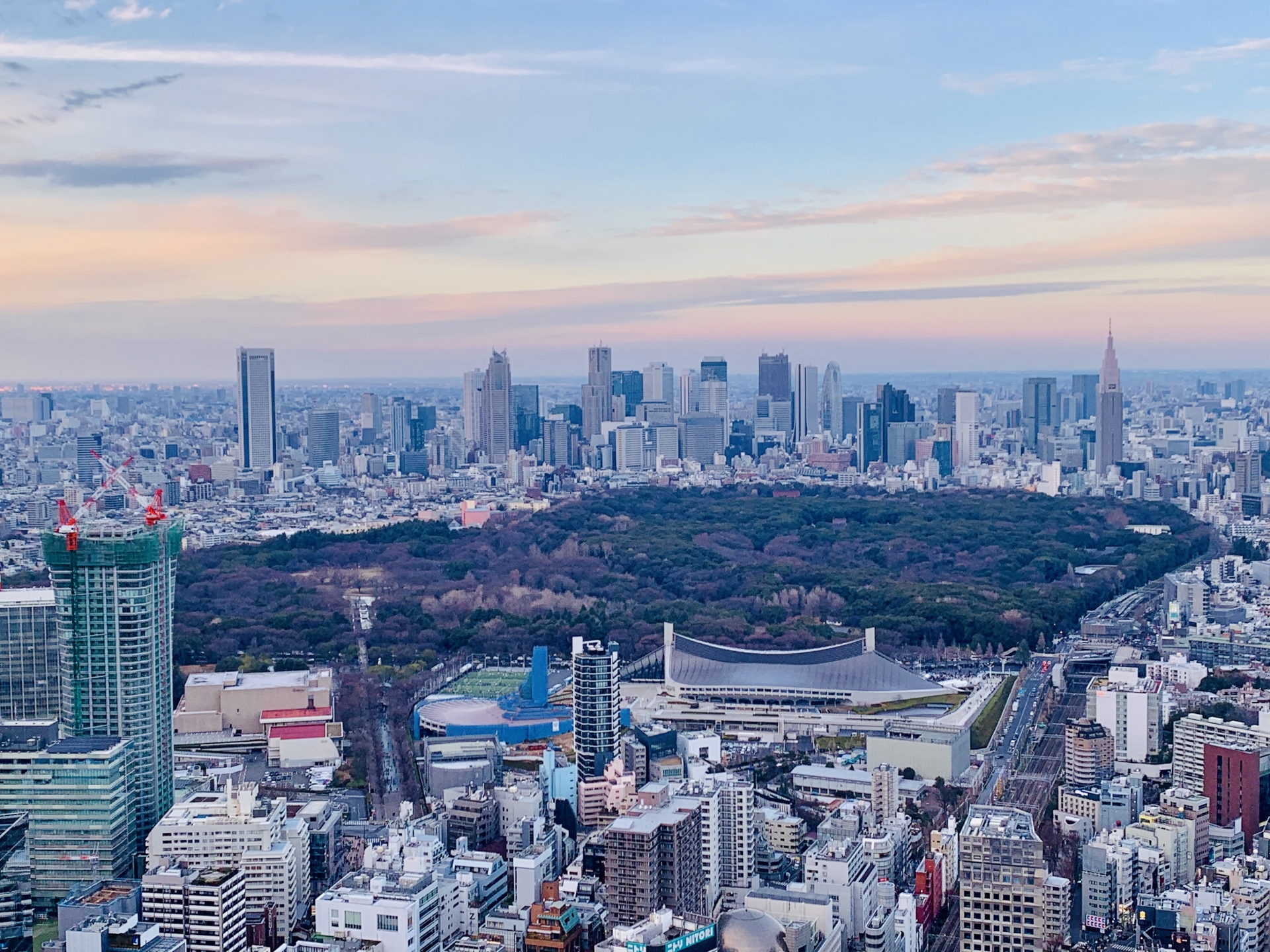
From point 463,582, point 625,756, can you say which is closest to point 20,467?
point 463,582

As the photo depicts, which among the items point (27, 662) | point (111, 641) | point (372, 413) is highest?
Answer: point (372, 413)

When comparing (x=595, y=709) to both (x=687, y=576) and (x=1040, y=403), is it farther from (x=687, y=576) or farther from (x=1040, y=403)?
(x=1040, y=403)

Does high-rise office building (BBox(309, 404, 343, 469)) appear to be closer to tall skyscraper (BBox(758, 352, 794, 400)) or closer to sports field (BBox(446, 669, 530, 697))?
tall skyscraper (BBox(758, 352, 794, 400))

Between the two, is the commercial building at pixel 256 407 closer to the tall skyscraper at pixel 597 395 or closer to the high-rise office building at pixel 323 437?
the high-rise office building at pixel 323 437

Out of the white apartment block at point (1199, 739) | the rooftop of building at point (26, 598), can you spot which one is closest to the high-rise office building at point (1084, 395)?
the white apartment block at point (1199, 739)

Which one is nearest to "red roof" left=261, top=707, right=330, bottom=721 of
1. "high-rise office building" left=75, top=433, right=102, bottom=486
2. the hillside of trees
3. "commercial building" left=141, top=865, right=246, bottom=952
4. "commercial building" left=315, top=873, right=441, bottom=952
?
the hillside of trees

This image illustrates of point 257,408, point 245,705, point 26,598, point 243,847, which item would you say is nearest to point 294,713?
point 245,705
